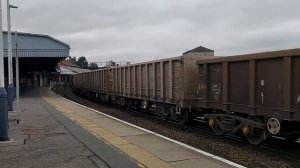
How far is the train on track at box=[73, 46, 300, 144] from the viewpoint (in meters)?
10.0

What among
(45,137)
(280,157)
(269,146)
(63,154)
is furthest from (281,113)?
(45,137)

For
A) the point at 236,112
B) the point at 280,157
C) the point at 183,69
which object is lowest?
the point at 280,157

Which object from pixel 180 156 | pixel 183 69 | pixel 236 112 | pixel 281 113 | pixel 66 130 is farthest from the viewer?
pixel 183 69

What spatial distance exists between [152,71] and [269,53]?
29.9 ft

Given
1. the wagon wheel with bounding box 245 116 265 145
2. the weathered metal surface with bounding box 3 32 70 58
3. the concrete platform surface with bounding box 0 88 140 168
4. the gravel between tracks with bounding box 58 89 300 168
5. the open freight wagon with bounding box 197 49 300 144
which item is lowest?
the gravel between tracks with bounding box 58 89 300 168

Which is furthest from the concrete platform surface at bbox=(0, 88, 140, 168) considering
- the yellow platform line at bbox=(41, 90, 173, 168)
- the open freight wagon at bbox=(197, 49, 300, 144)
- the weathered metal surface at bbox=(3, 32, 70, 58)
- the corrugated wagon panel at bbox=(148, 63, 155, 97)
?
the weathered metal surface at bbox=(3, 32, 70, 58)

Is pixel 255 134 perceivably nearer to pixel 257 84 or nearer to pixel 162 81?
pixel 257 84

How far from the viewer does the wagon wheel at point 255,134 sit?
11305mm

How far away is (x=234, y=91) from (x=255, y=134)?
4.41ft

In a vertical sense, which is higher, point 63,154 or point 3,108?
point 3,108

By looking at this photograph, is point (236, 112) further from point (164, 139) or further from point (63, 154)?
point (63, 154)

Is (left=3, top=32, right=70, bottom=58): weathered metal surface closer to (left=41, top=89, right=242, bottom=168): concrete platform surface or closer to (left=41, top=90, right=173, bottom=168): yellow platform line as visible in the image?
(left=41, top=90, right=173, bottom=168): yellow platform line

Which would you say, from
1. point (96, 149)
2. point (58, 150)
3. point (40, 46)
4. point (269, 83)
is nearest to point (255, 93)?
point (269, 83)

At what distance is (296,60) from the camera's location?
9.66 m
